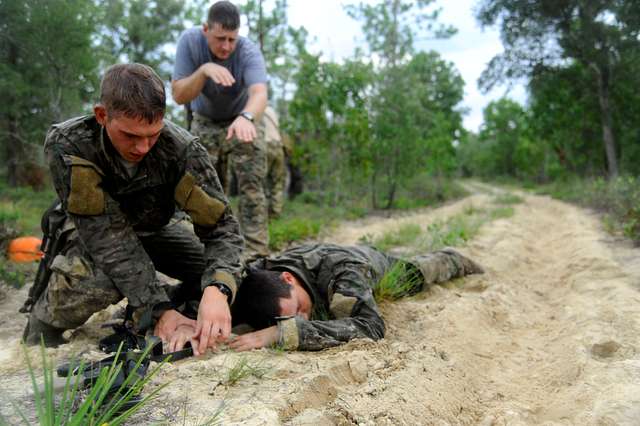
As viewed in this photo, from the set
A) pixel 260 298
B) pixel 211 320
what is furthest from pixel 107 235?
pixel 260 298

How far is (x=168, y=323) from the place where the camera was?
2.41m

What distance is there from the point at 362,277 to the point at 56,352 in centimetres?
154

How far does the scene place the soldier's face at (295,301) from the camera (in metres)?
2.69

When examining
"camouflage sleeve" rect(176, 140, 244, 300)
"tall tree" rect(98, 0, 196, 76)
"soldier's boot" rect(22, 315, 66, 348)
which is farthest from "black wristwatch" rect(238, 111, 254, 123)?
"tall tree" rect(98, 0, 196, 76)

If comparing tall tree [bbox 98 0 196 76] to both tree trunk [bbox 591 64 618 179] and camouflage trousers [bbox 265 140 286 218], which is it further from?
tree trunk [bbox 591 64 618 179]

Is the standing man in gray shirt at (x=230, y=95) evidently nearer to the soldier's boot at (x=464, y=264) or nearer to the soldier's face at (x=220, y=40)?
the soldier's face at (x=220, y=40)

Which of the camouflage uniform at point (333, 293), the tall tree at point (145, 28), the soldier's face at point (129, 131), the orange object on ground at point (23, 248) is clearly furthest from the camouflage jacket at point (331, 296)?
the tall tree at point (145, 28)

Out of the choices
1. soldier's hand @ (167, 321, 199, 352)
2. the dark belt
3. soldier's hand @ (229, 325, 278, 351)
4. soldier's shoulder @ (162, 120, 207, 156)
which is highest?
the dark belt

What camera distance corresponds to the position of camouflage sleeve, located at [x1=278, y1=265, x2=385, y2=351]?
247 centimetres

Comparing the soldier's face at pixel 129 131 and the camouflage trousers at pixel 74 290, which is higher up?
the soldier's face at pixel 129 131

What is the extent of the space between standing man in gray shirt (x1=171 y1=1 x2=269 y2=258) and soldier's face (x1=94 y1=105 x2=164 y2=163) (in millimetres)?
1516

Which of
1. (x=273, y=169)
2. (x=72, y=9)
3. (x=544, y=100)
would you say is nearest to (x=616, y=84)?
(x=544, y=100)

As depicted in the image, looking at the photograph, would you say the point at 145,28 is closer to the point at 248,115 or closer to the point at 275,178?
the point at 275,178

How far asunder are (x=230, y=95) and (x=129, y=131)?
2.28 meters
